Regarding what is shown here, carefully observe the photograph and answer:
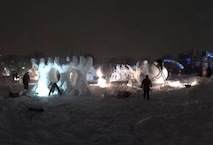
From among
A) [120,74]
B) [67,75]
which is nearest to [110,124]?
[67,75]

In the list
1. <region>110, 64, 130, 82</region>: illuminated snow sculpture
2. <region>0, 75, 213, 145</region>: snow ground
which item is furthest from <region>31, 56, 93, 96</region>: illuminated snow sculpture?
<region>110, 64, 130, 82</region>: illuminated snow sculpture

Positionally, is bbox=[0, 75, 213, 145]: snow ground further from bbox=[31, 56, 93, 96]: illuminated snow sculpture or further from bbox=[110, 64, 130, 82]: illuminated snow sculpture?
bbox=[110, 64, 130, 82]: illuminated snow sculpture

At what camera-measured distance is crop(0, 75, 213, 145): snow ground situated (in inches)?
562

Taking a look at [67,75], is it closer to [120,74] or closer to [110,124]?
[110,124]

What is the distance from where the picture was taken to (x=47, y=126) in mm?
16438

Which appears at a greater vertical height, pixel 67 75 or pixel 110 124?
pixel 67 75

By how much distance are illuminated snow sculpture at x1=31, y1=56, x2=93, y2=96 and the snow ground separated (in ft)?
18.9

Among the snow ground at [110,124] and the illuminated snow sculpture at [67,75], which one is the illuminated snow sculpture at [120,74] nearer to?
the illuminated snow sculpture at [67,75]

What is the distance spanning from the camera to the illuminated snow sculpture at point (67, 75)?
28.0 metres

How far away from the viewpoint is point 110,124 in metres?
16.7

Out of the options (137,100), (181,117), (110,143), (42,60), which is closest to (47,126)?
(110,143)

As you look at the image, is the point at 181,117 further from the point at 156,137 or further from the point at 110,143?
the point at 110,143

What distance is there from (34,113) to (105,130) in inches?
174

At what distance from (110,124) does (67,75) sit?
1287 cm
